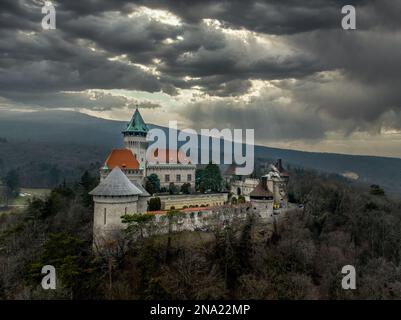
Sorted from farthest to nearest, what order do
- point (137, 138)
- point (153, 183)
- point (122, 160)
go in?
point (137, 138) → point (153, 183) → point (122, 160)

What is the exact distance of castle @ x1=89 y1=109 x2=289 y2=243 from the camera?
34.6 meters

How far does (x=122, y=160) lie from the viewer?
165 feet

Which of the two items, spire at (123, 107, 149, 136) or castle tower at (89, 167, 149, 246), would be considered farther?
spire at (123, 107, 149, 136)

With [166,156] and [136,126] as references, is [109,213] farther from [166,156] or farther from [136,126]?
[166,156]

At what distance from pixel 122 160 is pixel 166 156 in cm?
1145

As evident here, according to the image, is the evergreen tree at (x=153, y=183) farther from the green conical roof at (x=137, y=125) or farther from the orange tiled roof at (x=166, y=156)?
the green conical roof at (x=137, y=125)

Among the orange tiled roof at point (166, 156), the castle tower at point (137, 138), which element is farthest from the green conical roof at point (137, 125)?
the orange tiled roof at point (166, 156)

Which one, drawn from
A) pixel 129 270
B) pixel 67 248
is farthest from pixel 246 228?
pixel 67 248

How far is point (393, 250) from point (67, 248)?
3740cm

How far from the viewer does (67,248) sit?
32.1 meters

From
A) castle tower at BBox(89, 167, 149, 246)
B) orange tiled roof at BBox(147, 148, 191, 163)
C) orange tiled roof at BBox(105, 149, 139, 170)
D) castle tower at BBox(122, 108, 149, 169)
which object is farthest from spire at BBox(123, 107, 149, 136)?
castle tower at BBox(89, 167, 149, 246)

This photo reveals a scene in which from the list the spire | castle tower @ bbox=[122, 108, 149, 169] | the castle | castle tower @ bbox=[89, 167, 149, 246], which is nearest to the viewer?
castle tower @ bbox=[89, 167, 149, 246]

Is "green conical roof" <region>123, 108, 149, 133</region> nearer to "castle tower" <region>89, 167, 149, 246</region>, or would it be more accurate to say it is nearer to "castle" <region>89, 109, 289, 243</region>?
"castle" <region>89, 109, 289, 243</region>

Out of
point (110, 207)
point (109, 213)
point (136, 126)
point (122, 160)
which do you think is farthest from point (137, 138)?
point (109, 213)
